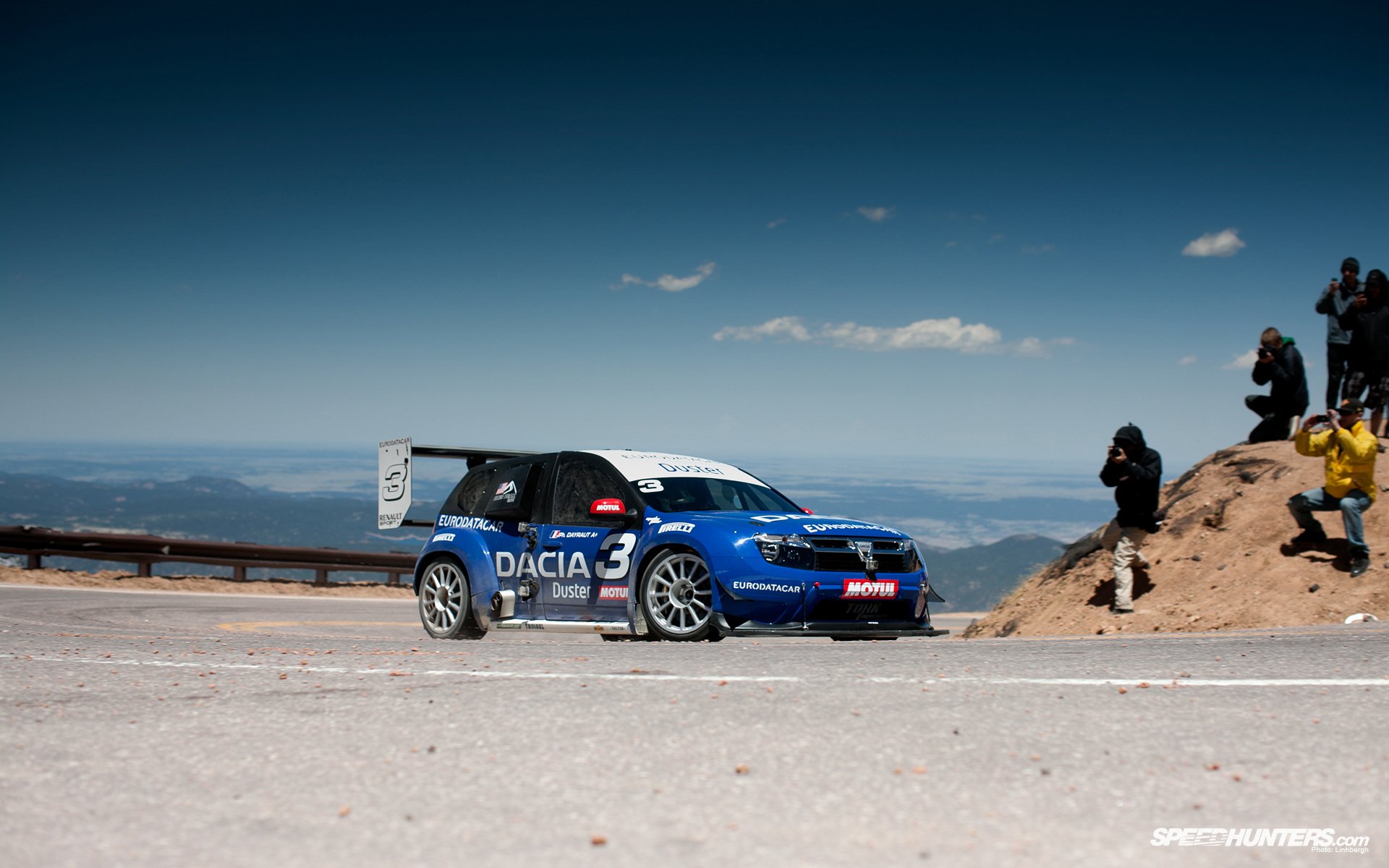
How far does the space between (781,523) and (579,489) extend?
2.08 metres

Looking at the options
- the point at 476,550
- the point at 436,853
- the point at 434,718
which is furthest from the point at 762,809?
the point at 476,550

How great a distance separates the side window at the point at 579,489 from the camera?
9984mm

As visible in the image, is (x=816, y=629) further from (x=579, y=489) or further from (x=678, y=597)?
(x=579, y=489)

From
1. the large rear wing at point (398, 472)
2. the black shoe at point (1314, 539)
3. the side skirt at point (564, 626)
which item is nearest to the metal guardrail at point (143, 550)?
the large rear wing at point (398, 472)

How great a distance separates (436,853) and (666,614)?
5.88 metres

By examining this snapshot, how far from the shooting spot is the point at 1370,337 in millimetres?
15062

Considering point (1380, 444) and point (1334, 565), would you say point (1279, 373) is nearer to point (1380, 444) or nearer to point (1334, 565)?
point (1380, 444)

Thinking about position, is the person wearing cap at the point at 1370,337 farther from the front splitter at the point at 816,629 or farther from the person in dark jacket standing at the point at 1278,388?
the front splitter at the point at 816,629

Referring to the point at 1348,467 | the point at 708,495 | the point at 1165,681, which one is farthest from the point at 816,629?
the point at 1348,467

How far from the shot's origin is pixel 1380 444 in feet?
50.2

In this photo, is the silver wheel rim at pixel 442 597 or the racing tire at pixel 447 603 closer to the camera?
the racing tire at pixel 447 603

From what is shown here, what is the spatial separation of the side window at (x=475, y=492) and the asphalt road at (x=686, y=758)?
10.1 feet

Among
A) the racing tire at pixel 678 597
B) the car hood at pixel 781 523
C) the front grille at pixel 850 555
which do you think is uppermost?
the car hood at pixel 781 523

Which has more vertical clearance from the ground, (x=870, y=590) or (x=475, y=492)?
(x=475, y=492)
